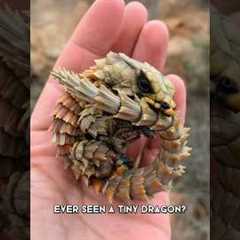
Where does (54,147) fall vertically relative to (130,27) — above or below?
below

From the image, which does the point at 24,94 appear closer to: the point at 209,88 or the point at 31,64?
the point at 31,64

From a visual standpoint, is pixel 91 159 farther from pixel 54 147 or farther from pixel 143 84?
pixel 143 84

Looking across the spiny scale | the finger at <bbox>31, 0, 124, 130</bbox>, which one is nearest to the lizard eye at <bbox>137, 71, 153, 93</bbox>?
the spiny scale

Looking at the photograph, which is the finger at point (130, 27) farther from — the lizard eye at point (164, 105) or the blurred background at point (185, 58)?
the lizard eye at point (164, 105)

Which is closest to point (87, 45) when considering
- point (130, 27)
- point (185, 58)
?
point (130, 27)

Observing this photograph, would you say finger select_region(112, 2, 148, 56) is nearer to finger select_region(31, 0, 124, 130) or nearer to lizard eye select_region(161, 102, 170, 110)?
finger select_region(31, 0, 124, 130)

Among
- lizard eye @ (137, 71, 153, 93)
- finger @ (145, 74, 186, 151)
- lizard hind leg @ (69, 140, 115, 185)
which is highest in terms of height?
lizard eye @ (137, 71, 153, 93)
